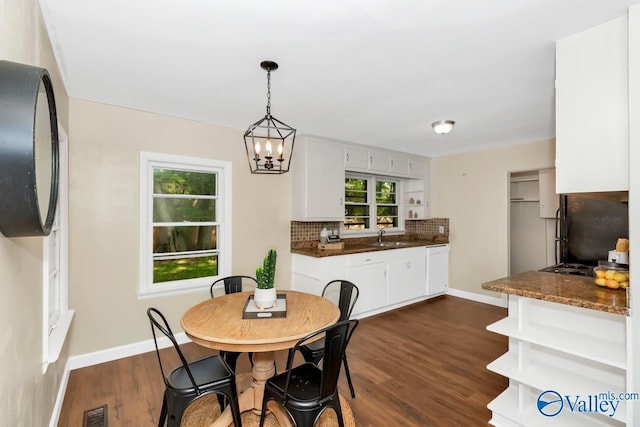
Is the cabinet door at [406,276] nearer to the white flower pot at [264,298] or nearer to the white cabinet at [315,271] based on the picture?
the white cabinet at [315,271]

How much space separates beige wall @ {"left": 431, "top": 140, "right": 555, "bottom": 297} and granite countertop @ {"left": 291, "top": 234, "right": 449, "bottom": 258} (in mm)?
346

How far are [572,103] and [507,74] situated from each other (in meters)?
0.65

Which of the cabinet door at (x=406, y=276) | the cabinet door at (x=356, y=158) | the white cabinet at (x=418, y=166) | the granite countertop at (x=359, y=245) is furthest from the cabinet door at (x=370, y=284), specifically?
the white cabinet at (x=418, y=166)

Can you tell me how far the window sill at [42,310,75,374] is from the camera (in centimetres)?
174

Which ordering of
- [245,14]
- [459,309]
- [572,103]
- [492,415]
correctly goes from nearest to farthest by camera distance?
[245,14] < [572,103] < [492,415] < [459,309]

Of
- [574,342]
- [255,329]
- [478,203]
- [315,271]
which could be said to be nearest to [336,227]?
[315,271]

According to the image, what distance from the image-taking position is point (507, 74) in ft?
7.24

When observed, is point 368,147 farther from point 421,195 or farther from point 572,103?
point 572,103

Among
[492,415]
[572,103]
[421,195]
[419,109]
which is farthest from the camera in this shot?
[421,195]

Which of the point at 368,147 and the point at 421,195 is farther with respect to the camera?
the point at 421,195

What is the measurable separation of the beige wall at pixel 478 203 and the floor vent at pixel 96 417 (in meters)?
4.73

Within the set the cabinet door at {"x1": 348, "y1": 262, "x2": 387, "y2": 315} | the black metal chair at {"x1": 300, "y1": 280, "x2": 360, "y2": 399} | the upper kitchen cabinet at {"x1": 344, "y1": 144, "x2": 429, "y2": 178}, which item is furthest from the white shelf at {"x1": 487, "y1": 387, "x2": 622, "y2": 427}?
the upper kitchen cabinet at {"x1": 344, "y1": 144, "x2": 429, "y2": 178}

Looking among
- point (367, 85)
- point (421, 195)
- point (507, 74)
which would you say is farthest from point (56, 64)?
point (421, 195)

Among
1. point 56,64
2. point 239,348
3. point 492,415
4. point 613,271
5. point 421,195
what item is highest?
point 56,64
